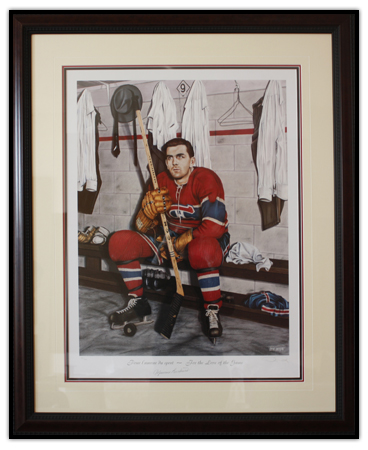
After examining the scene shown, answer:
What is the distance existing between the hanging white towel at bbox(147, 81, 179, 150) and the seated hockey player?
47mm

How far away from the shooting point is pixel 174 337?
1042mm

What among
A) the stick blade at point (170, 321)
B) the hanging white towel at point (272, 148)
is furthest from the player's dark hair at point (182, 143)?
the stick blade at point (170, 321)

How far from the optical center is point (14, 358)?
1.04 m

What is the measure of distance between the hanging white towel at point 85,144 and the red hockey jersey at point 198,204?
0.22m

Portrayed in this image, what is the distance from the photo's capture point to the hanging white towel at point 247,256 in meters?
1.05

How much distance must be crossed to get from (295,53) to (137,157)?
63cm

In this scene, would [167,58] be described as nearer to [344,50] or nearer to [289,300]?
[344,50]

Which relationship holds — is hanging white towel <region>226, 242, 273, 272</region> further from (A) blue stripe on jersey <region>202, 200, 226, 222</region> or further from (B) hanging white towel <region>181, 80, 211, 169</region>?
(B) hanging white towel <region>181, 80, 211, 169</region>

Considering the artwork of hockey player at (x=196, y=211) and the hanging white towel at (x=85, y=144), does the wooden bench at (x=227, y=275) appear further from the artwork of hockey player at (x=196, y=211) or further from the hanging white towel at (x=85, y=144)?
the hanging white towel at (x=85, y=144)

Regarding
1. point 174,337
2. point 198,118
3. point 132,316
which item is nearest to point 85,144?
point 198,118

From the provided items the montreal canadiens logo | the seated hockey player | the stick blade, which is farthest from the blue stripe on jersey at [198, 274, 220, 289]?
the montreal canadiens logo

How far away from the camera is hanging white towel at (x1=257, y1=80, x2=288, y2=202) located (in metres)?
1.05

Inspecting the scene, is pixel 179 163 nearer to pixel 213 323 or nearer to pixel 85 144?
pixel 85 144

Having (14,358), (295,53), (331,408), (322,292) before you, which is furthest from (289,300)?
(14,358)
